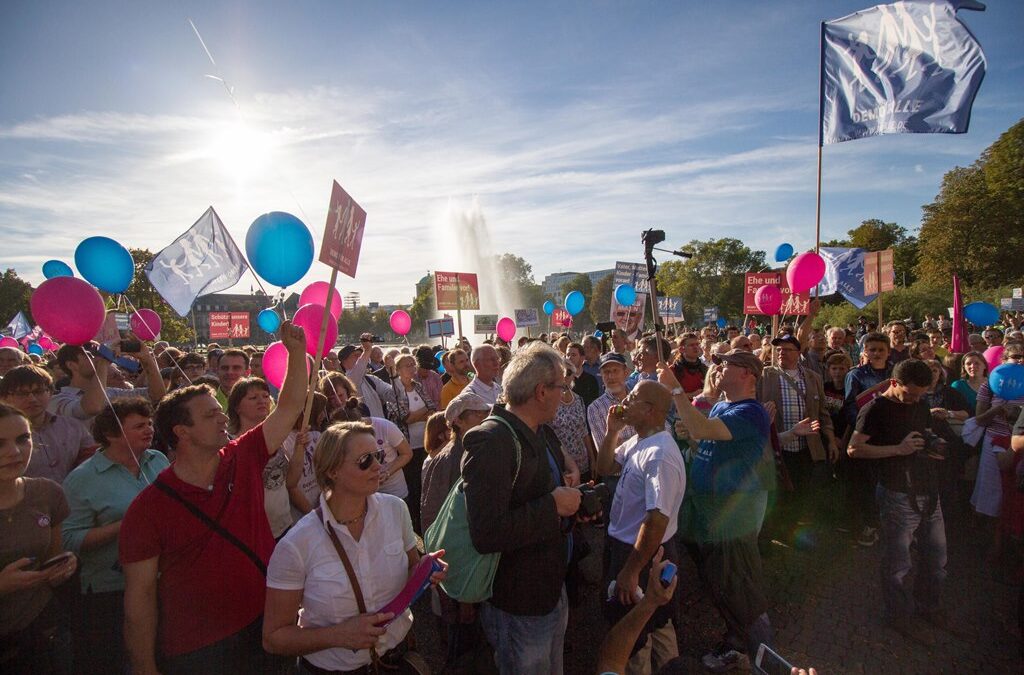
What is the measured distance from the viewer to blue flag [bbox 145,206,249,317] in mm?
7395

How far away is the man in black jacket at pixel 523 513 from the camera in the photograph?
2.06 m

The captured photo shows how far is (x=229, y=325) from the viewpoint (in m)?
16.5

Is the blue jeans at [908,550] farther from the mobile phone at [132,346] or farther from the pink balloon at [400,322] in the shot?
the pink balloon at [400,322]

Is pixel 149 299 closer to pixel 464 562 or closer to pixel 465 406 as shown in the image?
pixel 465 406

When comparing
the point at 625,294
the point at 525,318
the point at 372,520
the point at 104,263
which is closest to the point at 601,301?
the point at 525,318

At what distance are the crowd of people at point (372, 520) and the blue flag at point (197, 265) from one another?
2.95 metres

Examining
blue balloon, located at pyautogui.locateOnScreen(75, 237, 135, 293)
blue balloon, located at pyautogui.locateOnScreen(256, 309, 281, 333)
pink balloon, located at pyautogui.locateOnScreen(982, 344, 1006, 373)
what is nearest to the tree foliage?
pink balloon, located at pyautogui.locateOnScreen(982, 344, 1006, 373)

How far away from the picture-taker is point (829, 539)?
5.46 m

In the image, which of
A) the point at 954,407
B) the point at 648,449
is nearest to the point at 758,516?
the point at 648,449

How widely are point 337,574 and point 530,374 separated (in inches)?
41.1

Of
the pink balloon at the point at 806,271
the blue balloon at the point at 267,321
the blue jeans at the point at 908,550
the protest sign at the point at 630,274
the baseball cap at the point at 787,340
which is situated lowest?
the blue jeans at the point at 908,550

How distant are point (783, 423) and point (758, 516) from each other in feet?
8.13

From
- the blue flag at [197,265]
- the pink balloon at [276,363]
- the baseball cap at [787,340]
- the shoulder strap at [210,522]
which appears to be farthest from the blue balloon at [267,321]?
the baseball cap at [787,340]

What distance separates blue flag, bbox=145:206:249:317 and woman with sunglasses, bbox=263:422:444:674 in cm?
618
